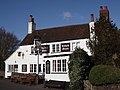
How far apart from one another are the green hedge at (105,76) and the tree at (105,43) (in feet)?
10.9

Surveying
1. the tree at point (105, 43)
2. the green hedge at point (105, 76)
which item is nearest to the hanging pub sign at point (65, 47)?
the tree at point (105, 43)

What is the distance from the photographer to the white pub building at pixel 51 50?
136 feet

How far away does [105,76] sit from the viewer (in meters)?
23.7

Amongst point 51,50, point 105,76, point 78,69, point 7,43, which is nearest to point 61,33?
point 51,50

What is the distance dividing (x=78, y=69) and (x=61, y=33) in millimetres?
19440

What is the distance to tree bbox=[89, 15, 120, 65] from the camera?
90.5 feet

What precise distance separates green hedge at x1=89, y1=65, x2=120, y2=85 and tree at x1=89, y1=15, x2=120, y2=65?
3.32 m

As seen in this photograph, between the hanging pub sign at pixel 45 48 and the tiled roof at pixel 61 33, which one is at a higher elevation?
the tiled roof at pixel 61 33

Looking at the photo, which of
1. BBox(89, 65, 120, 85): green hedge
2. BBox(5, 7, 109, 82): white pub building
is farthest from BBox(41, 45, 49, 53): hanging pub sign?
BBox(89, 65, 120, 85): green hedge

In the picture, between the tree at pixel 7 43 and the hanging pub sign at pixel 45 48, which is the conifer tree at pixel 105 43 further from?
the tree at pixel 7 43

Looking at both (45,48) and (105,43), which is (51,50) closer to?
(45,48)

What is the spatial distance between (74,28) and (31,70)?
10.6 metres

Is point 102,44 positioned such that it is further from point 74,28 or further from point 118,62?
point 74,28

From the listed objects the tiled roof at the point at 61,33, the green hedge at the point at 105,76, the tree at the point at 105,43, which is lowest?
the green hedge at the point at 105,76
